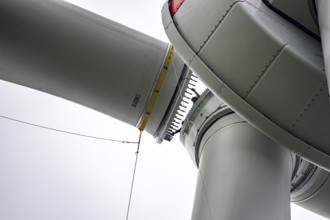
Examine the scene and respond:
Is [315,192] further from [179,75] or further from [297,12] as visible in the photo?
[297,12]

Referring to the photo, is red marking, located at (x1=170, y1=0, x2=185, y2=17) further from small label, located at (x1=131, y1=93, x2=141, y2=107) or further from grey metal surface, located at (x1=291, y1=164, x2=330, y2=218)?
grey metal surface, located at (x1=291, y1=164, x2=330, y2=218)

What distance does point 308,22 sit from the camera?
4355 millimetres

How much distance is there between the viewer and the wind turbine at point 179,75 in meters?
3.75

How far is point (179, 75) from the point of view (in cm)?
524

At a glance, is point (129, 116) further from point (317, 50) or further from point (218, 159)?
point (317, 50)

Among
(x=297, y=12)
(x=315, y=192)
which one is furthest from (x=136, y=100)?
(x=315, y=192)

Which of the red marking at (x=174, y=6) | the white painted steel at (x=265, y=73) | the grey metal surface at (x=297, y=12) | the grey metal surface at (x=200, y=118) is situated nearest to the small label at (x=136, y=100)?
the grey metal surface at (x=200, y=118)

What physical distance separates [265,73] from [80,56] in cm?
231

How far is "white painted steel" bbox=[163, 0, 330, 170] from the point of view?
3.62 metres

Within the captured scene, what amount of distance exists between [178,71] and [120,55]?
0.74 metres

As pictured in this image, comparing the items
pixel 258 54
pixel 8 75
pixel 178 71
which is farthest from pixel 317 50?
pixel 8 75

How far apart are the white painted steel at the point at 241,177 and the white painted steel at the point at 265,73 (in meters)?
0.49

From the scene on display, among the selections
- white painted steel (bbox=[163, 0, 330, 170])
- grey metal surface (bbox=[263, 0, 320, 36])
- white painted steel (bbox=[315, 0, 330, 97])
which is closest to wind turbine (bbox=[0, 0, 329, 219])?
white painted steel (bbox=[163, 0, 330, 170])

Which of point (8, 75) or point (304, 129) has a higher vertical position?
point (304, 129)
